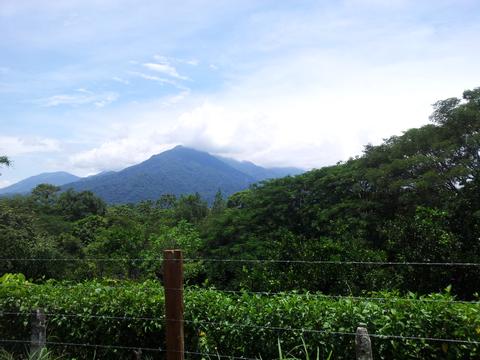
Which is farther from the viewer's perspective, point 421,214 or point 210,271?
point 210,271

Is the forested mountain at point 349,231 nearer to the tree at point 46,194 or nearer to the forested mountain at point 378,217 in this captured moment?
the forested mountain at point 378,217

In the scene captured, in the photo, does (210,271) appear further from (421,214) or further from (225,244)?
(421,214)

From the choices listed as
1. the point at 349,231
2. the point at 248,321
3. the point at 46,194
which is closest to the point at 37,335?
the point at 248,321

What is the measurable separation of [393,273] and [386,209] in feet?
25.1

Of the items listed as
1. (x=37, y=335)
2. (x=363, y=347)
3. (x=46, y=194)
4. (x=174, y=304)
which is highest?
(x=46, y=194)

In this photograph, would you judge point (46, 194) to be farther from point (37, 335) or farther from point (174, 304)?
point (174, 304)

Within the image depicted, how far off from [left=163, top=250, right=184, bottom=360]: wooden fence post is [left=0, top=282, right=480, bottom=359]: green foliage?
76 centimetres

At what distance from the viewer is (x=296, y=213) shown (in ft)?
68.1

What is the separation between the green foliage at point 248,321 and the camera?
3.29m

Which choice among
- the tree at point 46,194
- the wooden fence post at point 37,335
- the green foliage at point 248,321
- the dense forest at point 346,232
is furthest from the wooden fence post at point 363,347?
the tree at point 46,194

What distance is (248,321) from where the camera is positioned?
3656 millimetres

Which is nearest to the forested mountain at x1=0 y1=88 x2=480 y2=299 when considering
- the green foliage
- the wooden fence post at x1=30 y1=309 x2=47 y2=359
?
the green foliage

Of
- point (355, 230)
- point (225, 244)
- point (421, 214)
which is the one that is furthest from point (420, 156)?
point (225, 244)

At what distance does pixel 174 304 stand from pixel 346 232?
1308 cm
